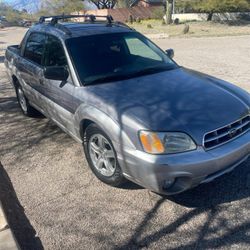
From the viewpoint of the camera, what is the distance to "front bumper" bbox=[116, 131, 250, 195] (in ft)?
10.9

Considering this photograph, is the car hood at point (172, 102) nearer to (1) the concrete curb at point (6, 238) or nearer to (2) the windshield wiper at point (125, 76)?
(2) the windshield wiper at point (125, 76)

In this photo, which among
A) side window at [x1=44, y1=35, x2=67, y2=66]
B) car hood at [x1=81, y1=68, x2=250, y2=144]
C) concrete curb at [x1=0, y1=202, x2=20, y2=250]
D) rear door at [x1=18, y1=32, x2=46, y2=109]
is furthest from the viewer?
rear door at [x1=18, y1=32, x2=46, y2=109]

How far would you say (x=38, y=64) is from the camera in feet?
18.0

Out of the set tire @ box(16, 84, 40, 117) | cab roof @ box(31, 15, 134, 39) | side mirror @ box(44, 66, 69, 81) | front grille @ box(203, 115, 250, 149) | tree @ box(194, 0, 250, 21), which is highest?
cab roof @ box(31, 15, 134, 39)

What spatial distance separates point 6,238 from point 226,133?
2.28m

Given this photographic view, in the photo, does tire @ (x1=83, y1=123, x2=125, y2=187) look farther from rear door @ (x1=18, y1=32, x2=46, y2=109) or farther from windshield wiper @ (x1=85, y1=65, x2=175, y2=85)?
rear door @ (x1=18, y1=32, x2=46, y2=109)

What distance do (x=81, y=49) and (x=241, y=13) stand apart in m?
39.1

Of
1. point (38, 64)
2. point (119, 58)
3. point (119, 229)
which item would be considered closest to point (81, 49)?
point (119, 58)

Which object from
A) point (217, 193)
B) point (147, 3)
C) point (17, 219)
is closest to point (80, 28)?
point (17, 219)

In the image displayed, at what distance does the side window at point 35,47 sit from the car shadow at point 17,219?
2069mm

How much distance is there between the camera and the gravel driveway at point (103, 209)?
10.7 feet

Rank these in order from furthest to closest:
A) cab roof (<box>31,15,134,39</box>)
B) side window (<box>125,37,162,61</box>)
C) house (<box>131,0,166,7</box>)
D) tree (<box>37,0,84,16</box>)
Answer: house (<box>131,0,166,7</box>) → tree (<box>37,0,84,16</box>) → side window (<box>125,37,162,61</box>) → cab roof (<box>31,15,134,39</box>)

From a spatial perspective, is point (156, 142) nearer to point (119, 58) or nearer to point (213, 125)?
point (213, 125)

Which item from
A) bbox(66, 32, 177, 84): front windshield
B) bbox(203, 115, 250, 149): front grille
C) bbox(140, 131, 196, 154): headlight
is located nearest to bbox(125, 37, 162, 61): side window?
bbox(66, 32, 177, 84): front windshield
